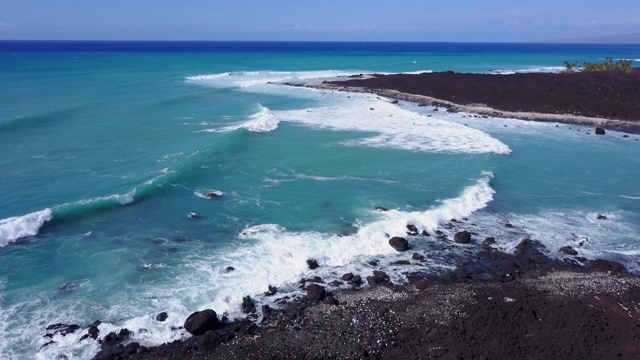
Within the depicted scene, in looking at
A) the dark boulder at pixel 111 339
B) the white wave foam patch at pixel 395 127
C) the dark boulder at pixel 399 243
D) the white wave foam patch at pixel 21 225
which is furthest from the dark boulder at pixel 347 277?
the white wave foam patch at pixel 395 127

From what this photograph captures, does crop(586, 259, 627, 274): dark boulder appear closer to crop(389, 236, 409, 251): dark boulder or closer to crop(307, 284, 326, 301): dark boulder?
crop(389, 236, 409, 251): dark boulder

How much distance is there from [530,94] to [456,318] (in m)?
41.2

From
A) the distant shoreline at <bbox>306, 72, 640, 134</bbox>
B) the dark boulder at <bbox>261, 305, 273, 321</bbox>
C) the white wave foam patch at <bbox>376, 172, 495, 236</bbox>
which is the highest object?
the distant shoreline at <bbox>306, 72, 640, 134</bbox>

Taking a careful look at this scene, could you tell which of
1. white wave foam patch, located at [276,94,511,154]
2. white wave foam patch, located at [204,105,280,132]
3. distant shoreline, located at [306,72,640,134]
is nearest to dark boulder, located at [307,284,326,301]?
white wave foam patch, located at [276,94,511,154]

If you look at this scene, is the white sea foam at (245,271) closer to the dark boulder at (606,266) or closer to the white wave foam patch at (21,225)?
the dark boulder at (606,266)

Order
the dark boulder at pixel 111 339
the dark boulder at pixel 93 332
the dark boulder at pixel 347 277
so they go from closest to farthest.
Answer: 1. the dark boulder at pixel 111 339
2. the dark boulder at pixel 93 332
3. the dark boulder at pixel 347 277

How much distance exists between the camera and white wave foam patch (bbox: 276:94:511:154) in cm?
3252

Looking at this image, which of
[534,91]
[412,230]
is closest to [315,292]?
[412,230]

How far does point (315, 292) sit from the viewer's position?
48.9 feet

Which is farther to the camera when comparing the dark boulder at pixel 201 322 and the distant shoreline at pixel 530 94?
the distant shoreline at pixel 530 94

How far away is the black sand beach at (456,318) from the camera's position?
41.1ft

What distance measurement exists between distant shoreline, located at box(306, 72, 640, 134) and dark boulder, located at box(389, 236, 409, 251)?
3003 cm

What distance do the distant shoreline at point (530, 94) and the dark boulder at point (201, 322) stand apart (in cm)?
3737

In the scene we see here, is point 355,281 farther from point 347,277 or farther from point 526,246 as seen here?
point 526,246
